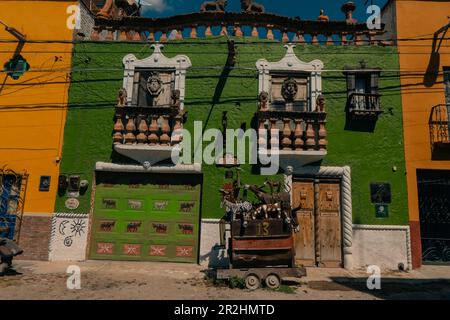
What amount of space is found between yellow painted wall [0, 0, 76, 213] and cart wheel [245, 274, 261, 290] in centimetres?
737

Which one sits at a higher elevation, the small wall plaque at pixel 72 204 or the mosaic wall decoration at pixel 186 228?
the small wall plaque at pixel 72 204

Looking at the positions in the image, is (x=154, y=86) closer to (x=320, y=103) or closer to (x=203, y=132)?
(x=203, y=132)

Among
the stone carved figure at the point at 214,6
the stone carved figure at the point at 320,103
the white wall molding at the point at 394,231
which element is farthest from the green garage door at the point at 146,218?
the stone carved figure at the point at 214,6

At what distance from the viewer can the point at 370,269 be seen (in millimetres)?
11250

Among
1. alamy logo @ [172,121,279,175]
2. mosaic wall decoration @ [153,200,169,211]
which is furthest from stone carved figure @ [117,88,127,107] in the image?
mosaic wall decoration @ [153,200,169,211]

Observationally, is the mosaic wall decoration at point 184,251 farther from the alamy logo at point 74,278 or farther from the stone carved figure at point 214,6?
the stone carved figure at point 214,6

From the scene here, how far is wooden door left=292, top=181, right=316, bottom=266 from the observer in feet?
38.0

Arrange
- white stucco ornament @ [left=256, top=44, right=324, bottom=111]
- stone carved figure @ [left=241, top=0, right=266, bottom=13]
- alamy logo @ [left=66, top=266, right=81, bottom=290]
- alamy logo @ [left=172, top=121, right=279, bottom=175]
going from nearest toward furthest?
alamy logo @ [left=66, top=266, right=81, bottom=290] < alamy logo @ [left=172, top=121, right=279, bottom=175] < white stucco ornament @ [left=256, top=44, right=324, bottom=111] < stone carved figure @ [left=241, top=0, right=266, bottom=13]

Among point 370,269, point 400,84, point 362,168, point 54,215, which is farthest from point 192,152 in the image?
point 400,84

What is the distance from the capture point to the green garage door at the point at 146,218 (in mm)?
11883

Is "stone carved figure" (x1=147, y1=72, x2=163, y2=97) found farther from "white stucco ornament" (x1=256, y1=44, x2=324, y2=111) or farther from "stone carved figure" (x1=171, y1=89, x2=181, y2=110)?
"white stucco ornament" (x1=256, y1=44, x2=324, y2=111)

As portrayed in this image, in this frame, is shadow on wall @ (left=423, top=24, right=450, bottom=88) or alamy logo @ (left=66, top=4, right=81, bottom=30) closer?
shadow on wall @ (left=423, top=24, right=450, bottom=88)

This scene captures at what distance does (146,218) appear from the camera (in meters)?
12.1

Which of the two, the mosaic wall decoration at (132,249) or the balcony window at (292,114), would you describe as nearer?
the balcony window at (292,114)
